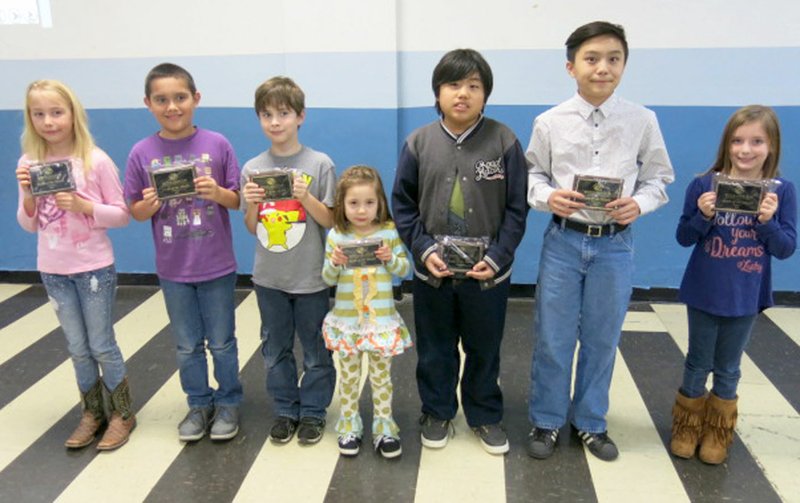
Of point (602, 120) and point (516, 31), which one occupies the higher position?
point (516, 31)

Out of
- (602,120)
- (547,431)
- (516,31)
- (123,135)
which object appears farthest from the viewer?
(123,135)

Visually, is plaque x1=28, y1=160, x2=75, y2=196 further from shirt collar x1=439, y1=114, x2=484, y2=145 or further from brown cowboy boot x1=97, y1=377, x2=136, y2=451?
shirt collar x1=439, y1=114, x2=484, y2=145

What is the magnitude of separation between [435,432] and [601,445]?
67cm

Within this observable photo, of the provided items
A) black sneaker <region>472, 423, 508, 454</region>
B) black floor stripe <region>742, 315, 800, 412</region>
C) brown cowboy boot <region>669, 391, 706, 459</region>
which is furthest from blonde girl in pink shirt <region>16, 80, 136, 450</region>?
black floor stripe <region>742, 315, 800, 412</region>

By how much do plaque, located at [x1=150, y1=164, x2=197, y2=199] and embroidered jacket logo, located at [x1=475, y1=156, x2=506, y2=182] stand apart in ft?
3.50

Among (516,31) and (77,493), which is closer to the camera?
(77,493)

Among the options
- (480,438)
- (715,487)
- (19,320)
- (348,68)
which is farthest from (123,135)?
(715,487)

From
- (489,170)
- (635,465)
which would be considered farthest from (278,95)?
(635,465)

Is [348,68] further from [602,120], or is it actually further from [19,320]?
[19,320]

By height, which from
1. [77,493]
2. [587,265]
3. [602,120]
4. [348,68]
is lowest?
[77,493]

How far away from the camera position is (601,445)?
2.63m

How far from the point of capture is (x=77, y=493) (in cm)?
246

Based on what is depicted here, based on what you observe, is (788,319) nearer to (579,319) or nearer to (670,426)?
(670,426)

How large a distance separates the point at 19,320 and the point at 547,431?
333 cm
